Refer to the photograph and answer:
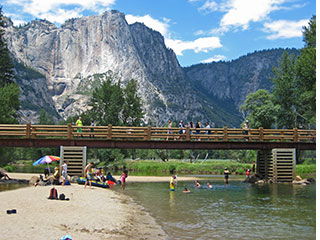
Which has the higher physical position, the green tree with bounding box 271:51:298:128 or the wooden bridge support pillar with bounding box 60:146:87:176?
the green tree with bounding box 271:51:298:128

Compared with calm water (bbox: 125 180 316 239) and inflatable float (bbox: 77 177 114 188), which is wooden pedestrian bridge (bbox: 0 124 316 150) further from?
calm water (bbox: 125 180 316 239)

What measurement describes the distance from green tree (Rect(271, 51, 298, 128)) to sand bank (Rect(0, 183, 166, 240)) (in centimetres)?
6265

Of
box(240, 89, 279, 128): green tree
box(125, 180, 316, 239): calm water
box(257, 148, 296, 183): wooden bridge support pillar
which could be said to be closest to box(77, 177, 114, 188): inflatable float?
box(125, 180, 316, 239): calm water

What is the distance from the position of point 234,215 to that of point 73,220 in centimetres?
910

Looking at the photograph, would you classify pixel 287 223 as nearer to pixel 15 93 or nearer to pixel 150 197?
pixel 150 197

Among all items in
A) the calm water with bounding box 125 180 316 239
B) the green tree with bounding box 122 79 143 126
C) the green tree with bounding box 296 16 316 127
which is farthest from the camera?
the green tree with bounding box 122 79 143 126

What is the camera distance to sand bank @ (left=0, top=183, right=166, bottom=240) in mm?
12148

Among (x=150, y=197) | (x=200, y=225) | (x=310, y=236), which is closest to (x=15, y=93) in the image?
(x=150, y=197)

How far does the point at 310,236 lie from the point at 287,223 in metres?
2.63

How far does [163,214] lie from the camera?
19.1 metres

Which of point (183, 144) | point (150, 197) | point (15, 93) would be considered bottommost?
point (150, 197)

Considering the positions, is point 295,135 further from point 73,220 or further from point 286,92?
point 286,92

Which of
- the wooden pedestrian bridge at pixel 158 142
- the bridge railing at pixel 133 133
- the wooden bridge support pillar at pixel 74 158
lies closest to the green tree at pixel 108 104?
the wooden pedestrian bridge at pixel 158 142

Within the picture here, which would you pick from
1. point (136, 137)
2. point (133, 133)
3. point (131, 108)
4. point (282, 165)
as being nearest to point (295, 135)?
point (282, 165)
